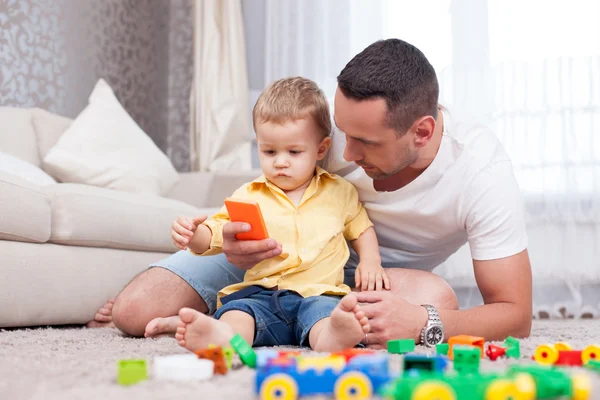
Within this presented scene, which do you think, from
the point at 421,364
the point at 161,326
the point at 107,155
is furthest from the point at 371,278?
the point at 107,155

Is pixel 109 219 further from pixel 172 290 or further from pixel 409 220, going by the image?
pixel 409 220

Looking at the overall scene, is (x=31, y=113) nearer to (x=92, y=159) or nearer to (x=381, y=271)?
(x=92, y=159)

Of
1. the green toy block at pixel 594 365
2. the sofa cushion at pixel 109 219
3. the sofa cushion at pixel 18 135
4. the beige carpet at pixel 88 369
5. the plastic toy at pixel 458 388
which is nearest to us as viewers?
the plastic toy at pixel 458 388

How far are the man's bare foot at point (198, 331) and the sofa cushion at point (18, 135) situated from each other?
5.38 ft

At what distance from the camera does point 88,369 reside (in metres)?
0.92

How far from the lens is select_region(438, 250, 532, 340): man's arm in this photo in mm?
1282

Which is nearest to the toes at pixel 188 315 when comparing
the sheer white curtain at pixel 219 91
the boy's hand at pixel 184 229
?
the boy's hand at pixel 184 229

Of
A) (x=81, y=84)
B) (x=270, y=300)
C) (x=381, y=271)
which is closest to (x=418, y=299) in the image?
(x=381, y=271)

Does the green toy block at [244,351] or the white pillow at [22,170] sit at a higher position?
the white pillow at [22,170]

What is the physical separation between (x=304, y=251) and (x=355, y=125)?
0.29 meters

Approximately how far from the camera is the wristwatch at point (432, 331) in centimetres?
121

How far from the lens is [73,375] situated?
2.82 feet

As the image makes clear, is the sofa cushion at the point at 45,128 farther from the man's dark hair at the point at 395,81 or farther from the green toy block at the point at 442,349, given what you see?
the green toy block at the point at 442,349

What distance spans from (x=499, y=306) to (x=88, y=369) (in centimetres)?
82
